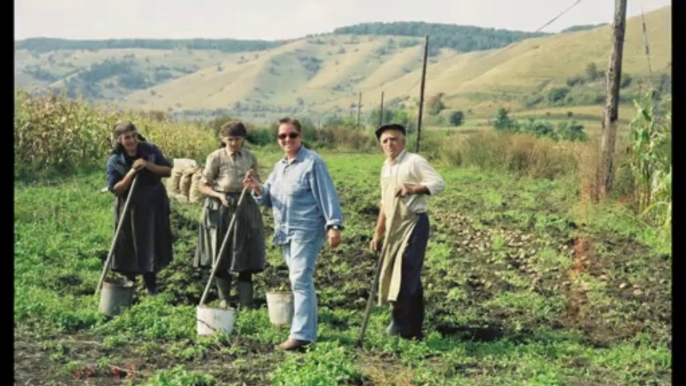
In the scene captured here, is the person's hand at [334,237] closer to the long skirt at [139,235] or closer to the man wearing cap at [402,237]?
the man wearing cap at [402,237]

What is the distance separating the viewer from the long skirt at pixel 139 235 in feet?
28.0

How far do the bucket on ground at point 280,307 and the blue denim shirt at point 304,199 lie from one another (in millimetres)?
720

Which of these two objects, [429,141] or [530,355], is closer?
[530,355]

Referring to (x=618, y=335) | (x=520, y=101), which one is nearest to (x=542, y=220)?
(x=618, y=335)

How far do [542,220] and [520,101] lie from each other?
6504 centimetres

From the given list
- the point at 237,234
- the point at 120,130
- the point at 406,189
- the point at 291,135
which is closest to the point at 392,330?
the point at 406,189

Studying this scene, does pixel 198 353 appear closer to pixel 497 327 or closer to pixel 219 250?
pixel 219 250

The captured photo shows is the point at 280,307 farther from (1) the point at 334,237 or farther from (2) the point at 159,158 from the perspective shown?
(2) the point at 159,158

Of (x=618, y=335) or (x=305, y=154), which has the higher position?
(x=305, y=154)

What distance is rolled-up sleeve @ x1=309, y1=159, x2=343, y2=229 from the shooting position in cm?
681

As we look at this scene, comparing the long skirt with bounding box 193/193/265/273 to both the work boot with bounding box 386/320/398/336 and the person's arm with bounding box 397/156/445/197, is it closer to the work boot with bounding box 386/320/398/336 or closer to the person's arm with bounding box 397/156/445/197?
the work boot with bounding box 386/320/398/336

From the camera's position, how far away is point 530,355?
684 cm

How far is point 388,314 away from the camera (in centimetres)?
816
